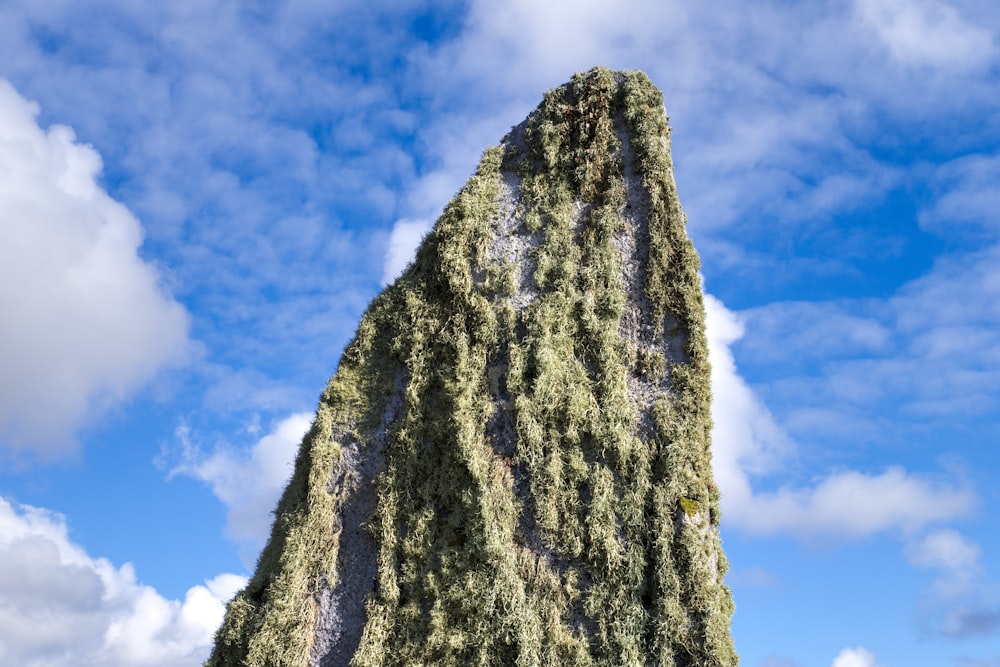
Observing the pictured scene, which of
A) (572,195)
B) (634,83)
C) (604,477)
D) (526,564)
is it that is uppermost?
(634,83)

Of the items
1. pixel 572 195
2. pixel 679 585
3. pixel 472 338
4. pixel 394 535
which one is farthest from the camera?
pixel 572 195

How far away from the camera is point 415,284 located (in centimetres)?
975

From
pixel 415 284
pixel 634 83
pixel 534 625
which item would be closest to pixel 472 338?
pixel 415 284

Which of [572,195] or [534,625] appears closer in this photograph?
[534,625]

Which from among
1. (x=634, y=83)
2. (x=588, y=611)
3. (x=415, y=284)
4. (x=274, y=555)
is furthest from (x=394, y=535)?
(x=634, y=83)

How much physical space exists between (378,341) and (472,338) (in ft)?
3.65

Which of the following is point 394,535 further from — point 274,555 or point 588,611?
point 588,611

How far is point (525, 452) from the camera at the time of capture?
8719mm

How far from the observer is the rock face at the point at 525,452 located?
26.9 feet

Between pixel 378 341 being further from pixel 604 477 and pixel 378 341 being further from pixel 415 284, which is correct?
pixel 604 477

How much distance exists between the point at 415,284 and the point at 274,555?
10.3 feet

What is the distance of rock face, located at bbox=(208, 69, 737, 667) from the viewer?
8203 mm

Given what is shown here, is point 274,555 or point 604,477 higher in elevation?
point 604,477

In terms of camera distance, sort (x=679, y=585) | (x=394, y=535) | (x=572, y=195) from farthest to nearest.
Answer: (x=572, y=195), (x=394, y=535), (x=679, y=585)
